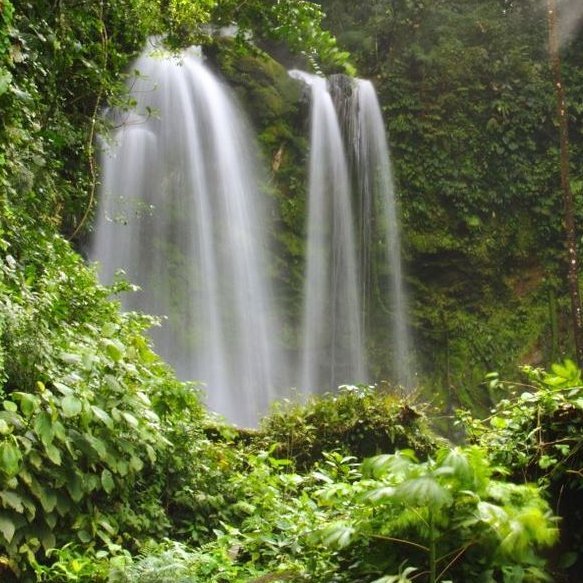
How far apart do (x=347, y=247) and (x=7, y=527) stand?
39.5 feet

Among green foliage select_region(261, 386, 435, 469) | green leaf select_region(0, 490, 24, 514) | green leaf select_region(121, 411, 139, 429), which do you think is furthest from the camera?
green foliage select_region(261, 386, 435, 469)

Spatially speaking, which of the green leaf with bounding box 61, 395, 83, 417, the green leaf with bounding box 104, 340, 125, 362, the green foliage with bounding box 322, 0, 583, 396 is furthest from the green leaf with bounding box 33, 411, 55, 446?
the green foliage with bounding box 322, 0, 583, 396

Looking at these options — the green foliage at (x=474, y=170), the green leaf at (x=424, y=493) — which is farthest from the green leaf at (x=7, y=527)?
the green foliage at (x=474, y=170)

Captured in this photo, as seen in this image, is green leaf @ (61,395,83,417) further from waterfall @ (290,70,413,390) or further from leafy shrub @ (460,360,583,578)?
waterfall @ (290,70,413,390)

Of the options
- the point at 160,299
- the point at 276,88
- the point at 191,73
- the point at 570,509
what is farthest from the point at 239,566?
the point at 276,88

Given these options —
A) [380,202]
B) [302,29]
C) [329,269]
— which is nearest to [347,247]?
[329,269]

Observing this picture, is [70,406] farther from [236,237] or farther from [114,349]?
[236,237]

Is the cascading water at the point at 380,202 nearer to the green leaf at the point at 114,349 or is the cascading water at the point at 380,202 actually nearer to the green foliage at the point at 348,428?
the green foliage at the point at 348,428

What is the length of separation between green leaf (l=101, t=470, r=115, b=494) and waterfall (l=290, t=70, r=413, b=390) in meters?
10.1

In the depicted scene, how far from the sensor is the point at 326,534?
2680mm

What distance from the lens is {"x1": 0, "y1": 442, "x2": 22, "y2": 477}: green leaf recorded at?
2941 mm

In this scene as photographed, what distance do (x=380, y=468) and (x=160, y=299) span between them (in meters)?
9.94

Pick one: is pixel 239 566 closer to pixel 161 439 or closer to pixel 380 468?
pixel 161 439

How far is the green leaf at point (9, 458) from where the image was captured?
294cm
